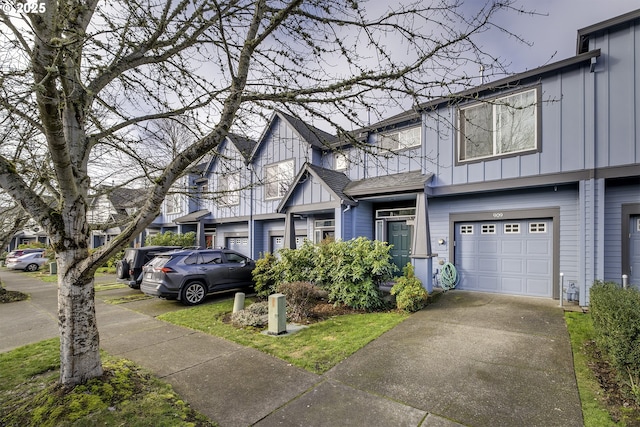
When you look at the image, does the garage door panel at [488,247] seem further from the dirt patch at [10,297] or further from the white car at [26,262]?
the white car at [26,262]

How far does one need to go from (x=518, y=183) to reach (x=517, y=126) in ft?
5.39

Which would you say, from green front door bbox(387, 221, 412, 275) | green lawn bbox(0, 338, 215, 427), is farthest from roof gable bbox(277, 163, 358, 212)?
green lawn bbox(0, 338, 215, 427)

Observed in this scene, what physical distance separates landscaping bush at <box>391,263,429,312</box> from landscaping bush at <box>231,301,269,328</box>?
340 centimetres

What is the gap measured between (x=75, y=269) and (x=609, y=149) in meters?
10.6

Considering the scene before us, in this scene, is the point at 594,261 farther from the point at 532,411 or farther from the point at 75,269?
the point at 75,269

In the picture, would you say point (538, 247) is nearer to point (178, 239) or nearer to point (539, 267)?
point (539, 267)

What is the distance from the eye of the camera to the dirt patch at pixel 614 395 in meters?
3.30

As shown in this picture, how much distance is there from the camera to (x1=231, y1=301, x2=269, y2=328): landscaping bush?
22.9ft

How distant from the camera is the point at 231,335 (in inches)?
249

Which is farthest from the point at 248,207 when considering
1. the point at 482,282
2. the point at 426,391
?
the point at 426,391

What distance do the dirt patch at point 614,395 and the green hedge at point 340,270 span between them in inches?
173

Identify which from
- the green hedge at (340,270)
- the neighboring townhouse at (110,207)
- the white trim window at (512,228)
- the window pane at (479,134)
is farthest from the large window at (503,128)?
the neighboring townhouse at (110,207)

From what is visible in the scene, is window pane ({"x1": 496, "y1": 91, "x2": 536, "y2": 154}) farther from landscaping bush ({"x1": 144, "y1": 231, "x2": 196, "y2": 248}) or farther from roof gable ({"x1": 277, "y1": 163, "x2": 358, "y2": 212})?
landscaping bush ({"x1": 144, "y1": 231, "x2": 196, "y2": 248})

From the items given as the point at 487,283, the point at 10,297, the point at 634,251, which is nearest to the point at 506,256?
the point at 487,283
